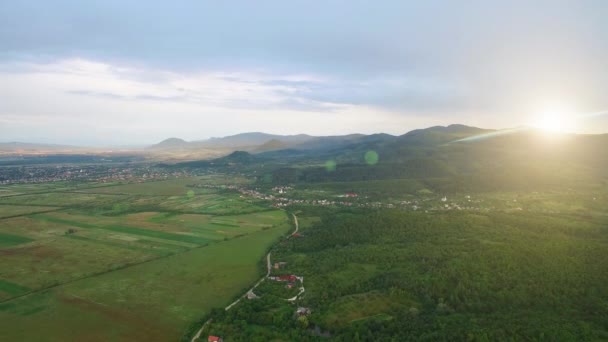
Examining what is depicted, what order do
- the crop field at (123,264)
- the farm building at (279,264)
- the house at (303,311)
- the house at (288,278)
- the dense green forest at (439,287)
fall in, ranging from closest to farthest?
the dense green forest at (439,287) → the crop field at (123,264) → the house at (303,311) → the house at (288,278) → the farm building at (279,264)

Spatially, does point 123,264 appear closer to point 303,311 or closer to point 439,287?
point 303,311

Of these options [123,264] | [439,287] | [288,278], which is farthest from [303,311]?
[123,264]

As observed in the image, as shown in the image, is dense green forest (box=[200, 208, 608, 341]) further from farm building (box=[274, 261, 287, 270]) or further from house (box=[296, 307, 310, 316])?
farm building (box=[274, 261, 287, 270])

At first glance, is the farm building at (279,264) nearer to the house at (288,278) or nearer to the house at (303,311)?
the house at (288,278)

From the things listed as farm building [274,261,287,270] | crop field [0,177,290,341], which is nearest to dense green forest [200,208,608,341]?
farm building [274,261,287,270]

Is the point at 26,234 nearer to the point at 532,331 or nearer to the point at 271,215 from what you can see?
the point at 271,215

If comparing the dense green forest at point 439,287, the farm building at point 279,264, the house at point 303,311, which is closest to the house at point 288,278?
the dense green forest at point 439,287
